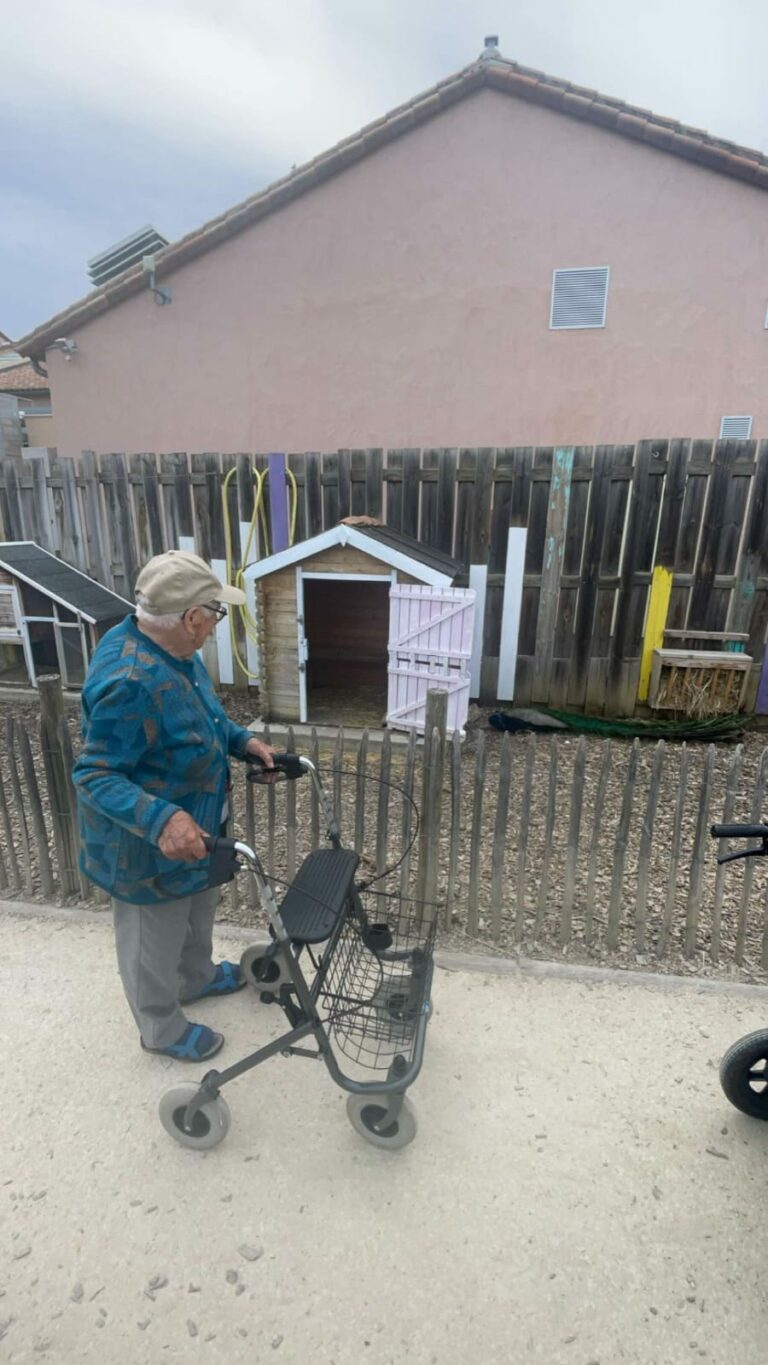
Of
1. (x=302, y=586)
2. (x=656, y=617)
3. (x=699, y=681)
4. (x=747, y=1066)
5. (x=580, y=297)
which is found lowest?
(x=747, y=1066)

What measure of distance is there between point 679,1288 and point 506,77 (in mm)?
11804

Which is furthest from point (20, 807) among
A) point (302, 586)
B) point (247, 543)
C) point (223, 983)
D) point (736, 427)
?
point (736, 427)

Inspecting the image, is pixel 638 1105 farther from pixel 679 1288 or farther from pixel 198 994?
pixel 198 994

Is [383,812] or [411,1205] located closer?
[411,1205]

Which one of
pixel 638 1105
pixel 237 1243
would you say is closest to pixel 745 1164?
pixel 638 1105

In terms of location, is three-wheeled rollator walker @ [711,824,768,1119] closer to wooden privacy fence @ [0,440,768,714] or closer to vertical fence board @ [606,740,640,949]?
vertical fence board @ [606,740,640,949]

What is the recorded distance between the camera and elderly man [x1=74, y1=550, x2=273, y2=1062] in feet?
6.44

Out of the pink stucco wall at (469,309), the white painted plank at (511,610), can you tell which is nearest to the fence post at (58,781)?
the white painted plank at (511,610)

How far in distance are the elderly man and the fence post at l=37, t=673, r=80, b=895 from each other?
128 centimetres

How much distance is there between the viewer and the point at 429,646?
5375 mm

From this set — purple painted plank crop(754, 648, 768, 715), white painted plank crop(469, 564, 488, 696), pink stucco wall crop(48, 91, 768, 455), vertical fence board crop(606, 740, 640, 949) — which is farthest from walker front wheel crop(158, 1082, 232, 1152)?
pink stucco wall crop(48, 91, 768, 455)

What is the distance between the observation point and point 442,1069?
247cm

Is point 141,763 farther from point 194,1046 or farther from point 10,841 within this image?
point 10,841

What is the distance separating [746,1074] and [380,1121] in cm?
129
